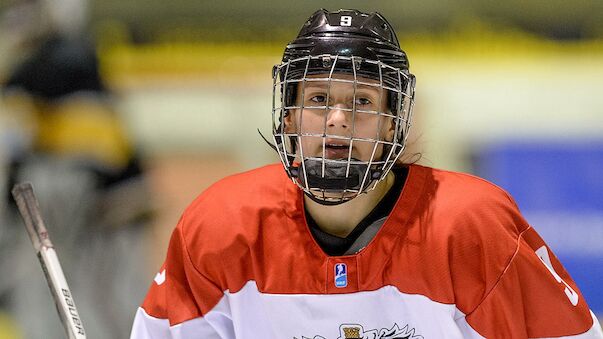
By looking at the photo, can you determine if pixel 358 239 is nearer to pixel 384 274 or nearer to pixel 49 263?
pixel 384 274

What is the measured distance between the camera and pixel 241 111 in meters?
3.21

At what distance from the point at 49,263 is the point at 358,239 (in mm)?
593

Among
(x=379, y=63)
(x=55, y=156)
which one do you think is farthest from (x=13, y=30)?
(x=379, y=63)

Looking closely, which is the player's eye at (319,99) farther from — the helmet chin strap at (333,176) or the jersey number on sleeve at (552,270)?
the jersey number on sleeve at (552,270)

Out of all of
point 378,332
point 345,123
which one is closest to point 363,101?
point 345,123

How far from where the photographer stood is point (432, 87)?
3127 mm

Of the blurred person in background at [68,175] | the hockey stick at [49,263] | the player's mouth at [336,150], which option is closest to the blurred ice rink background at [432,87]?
the blurred person in background at [68,175]

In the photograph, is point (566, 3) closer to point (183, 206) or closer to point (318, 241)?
point (183, 206)

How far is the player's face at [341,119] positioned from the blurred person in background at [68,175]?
1523 millimetres

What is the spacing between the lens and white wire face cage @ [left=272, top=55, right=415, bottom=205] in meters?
1.70

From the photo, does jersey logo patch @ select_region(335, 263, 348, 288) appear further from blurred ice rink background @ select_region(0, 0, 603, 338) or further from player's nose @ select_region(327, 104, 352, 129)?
blurred ice rink background @ select_region(0, 0, 603, 338)

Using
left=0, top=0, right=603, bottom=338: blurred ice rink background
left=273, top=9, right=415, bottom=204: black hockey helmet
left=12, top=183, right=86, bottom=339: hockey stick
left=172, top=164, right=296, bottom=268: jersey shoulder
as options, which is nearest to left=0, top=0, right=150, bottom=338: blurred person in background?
left=0, top=0, right=603, bottom=338: blurred ice rink background

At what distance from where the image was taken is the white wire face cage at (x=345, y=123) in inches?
66.9

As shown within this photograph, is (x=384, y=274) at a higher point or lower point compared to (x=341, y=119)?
lower
